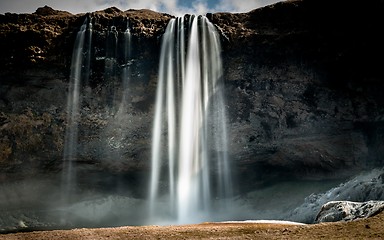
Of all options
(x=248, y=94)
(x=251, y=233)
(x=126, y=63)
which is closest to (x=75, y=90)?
(x=126, y=63)

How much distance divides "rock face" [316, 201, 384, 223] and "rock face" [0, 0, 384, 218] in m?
13.5

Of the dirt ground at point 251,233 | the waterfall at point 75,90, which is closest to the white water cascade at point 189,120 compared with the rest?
the waterfall at point 75,90

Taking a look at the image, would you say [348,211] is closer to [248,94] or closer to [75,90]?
[248,94]

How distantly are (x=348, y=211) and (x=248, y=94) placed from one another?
1705cm

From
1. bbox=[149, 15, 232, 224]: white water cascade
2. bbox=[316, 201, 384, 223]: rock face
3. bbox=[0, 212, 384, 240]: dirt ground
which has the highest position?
Result: bbox=[149, 15, 232, 224]: white water cascade

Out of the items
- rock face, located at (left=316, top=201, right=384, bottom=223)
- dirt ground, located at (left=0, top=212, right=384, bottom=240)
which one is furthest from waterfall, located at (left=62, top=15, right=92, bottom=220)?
rock face, located at (left=316, top=201, right=384, bottom=223)

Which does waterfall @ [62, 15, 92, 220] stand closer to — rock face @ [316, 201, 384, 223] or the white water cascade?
the white water cascade

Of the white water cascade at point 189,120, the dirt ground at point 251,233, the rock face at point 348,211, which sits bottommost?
the dirt ground at point 251,233

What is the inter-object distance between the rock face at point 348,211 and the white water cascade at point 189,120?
14.0m

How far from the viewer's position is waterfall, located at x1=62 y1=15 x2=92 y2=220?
3659 centimetres

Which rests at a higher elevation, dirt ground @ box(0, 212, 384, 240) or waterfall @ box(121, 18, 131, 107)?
waterfall @ box(121, 18, 131, 107)

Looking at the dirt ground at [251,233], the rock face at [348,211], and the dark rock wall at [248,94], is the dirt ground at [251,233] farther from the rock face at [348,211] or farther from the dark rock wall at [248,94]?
the dark rock wall at [248,94]

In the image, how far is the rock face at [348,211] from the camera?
19250 mm

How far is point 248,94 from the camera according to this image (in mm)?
36719
